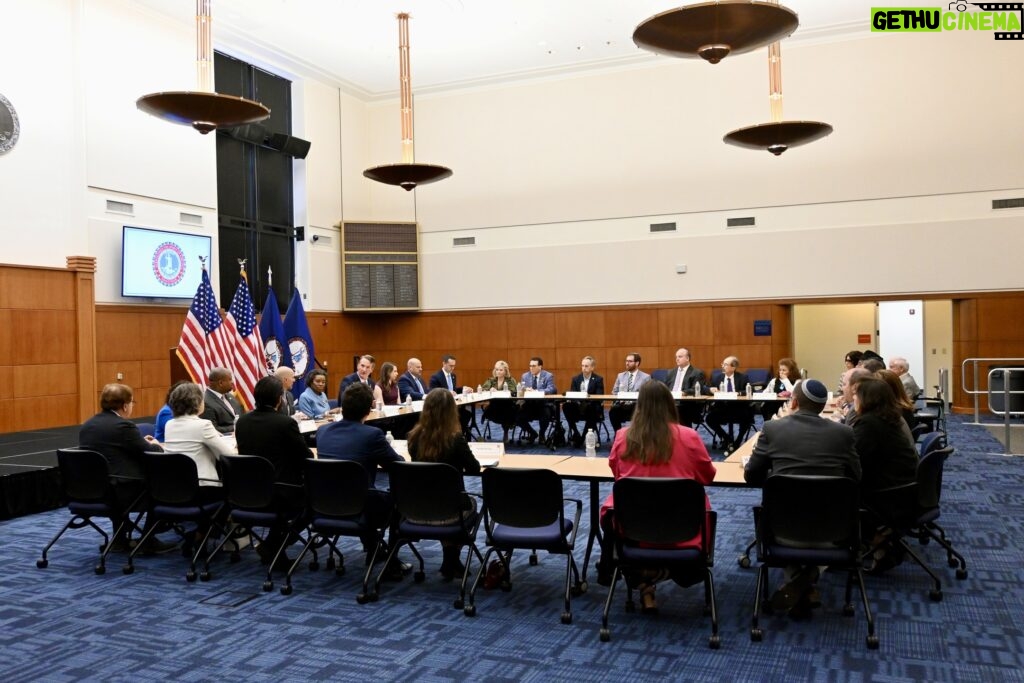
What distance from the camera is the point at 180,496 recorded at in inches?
206

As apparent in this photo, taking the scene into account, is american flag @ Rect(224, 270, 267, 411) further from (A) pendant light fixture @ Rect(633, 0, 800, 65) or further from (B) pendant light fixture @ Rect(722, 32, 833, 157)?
(A) pendant light fixture @ Rect(633, 0, 800, 65)

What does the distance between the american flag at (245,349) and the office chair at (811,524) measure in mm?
7664

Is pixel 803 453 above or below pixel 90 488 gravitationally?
above

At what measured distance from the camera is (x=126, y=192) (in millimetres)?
11984

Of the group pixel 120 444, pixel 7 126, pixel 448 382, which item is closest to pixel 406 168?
pixel 448 382

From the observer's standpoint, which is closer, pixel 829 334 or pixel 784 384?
pixel 784 384

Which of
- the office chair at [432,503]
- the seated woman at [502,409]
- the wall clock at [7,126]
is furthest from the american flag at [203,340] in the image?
the office chair at [432,503]

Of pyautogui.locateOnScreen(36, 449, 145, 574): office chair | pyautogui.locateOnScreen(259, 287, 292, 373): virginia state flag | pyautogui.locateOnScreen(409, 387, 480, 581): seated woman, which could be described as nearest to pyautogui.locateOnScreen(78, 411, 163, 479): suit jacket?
pyautogui.locateOnScreen(36, 449, 145, 574): office chair

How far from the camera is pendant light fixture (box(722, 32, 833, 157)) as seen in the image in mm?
8039

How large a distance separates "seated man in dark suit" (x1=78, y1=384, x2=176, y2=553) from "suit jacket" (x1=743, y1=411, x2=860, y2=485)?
4.15 metres

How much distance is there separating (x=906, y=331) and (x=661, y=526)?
1392 cm

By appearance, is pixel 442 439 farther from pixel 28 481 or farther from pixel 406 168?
pixel 406 168

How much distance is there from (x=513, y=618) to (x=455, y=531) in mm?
577

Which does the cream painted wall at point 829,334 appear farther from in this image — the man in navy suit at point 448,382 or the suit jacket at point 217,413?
the suit jacket at point 217,413
